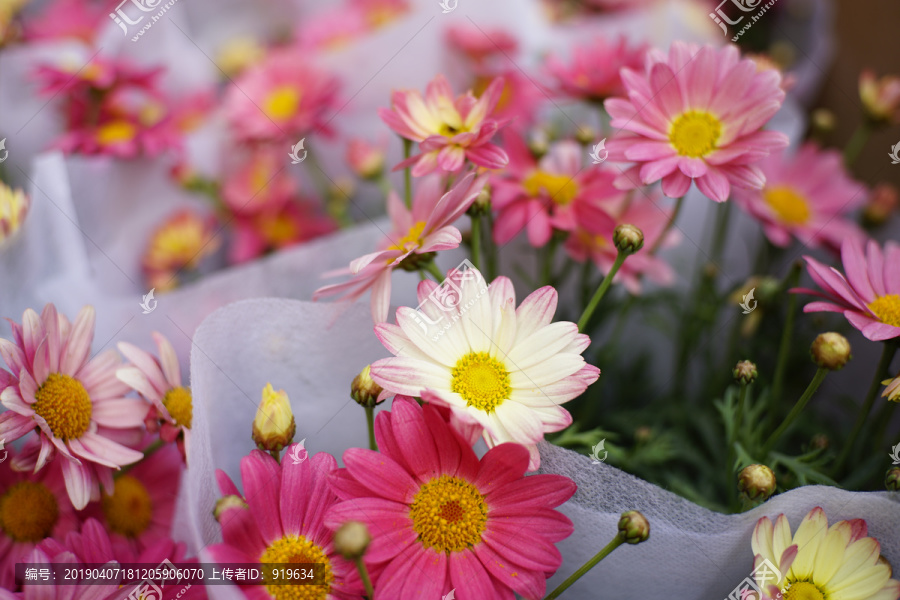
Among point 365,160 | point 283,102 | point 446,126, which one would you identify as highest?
point 283,102

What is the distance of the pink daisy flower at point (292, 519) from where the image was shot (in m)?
0.45

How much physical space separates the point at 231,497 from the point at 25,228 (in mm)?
422

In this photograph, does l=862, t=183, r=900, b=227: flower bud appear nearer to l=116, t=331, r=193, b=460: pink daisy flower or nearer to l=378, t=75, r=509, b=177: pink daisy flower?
l=378, t=75, r=509, b=177: pink daisy flower

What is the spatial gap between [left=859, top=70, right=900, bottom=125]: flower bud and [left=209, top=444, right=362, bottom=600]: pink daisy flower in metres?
0.79

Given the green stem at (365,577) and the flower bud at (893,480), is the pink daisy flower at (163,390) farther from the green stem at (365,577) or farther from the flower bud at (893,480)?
the flower bud at (893,480)

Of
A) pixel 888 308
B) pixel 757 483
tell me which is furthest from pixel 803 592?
pixel 888 308

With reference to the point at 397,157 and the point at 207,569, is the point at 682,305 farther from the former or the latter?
the point at 207,569

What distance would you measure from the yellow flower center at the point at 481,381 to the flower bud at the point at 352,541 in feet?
0.38

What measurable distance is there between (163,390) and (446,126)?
338mm

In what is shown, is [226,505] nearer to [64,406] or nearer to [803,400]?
[64,406]

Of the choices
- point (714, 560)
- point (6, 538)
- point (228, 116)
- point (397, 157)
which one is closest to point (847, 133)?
point (397, 157)

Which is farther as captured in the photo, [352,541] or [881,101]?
[881,101]

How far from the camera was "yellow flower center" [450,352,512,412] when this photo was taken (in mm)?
452

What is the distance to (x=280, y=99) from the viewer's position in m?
0.98
